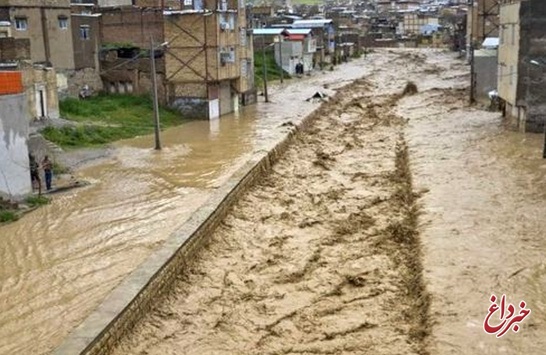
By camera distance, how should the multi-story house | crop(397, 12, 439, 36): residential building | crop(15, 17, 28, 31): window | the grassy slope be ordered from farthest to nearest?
crop(397, 12, 439, 36): residential building, crop(15, 17, 28, 31): window, the multi-story house, the grassy slope

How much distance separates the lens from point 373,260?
14.9 m

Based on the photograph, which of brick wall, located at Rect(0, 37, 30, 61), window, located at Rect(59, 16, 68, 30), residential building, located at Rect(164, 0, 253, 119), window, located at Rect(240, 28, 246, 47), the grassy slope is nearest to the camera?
brick wall, located at Rect(0, 37, 30, 61)

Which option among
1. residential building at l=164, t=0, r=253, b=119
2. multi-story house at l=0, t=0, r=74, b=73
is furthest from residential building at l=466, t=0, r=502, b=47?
multi-story house at l=0, t=0, r=74, b=73

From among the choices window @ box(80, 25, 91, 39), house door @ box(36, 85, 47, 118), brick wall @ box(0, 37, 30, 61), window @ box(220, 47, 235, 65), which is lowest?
house door @ box(36, 85, 47, 118)

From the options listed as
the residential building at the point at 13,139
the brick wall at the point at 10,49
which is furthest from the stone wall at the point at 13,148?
the brick wall at the point at 10,49

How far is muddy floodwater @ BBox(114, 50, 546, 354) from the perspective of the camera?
36.4 ft

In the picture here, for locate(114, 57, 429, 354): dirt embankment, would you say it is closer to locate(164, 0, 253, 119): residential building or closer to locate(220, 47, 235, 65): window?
locate(164, 0, 253, 119): residential building

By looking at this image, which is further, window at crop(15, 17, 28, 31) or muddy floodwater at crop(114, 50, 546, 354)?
window at crop(15, 17, 28, 31)

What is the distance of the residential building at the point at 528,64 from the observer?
88.6 feet

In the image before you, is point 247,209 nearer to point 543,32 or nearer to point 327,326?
point 327,326

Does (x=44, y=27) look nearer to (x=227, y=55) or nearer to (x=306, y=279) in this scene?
(x=227, y=55)

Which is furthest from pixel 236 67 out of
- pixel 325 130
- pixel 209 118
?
pixel 325 130

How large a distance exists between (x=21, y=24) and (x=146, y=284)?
77.0 feet

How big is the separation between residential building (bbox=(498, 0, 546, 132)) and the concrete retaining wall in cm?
1417
